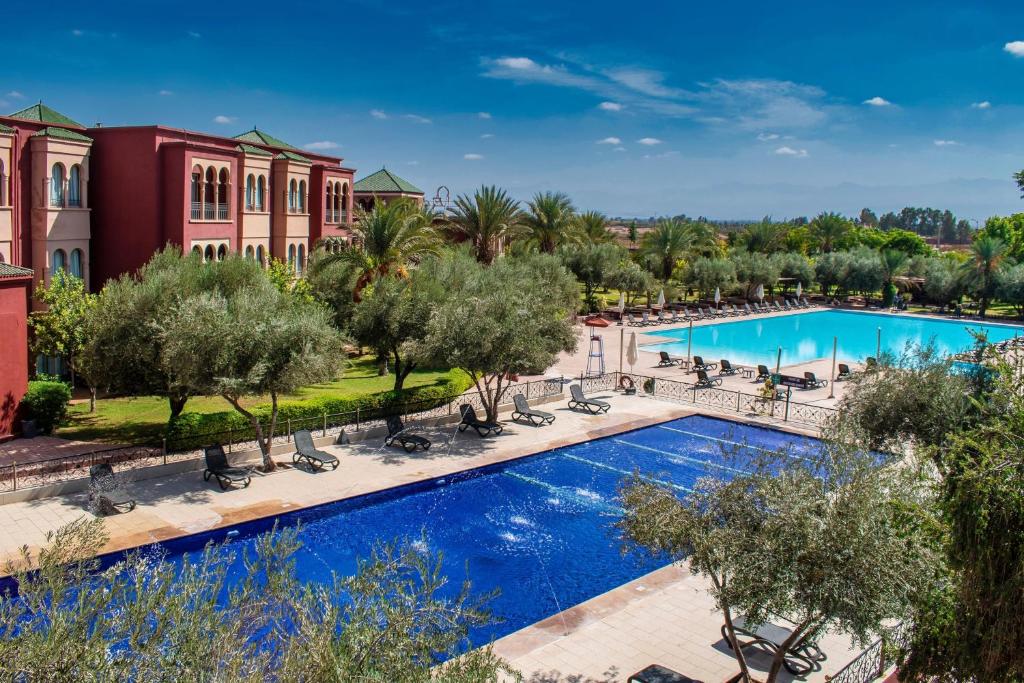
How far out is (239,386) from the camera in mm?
17484

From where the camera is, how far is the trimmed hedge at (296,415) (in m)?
19.9

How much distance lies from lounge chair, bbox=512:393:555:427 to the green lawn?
457 cm

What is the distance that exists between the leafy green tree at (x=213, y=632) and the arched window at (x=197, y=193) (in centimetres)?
2456

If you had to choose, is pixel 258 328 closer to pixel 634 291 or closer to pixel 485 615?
pixel 485 615

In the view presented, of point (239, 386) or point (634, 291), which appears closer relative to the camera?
point (239, 386)

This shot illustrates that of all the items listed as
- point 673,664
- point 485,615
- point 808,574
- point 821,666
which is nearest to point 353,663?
point 485,615

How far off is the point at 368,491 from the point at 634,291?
115 feet

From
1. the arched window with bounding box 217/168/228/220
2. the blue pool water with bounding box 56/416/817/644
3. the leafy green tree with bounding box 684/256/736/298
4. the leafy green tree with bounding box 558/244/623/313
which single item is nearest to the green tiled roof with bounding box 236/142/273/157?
the arched window with bounding box 217/168/228/220

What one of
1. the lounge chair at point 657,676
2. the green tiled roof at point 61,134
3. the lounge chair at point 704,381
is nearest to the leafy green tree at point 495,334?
the lounge chair at point 704,381

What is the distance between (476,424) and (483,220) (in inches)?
849

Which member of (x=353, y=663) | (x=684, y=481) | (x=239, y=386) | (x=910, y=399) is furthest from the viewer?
(x=684, y=481)

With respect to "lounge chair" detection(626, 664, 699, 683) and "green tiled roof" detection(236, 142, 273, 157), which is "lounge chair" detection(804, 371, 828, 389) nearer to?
"lounge chair" detection(626, 664, 699, 683)

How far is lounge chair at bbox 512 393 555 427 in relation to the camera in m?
24.6

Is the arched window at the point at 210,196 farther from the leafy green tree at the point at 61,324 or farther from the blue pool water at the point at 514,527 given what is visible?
the blue pool water at the point at 514,527
